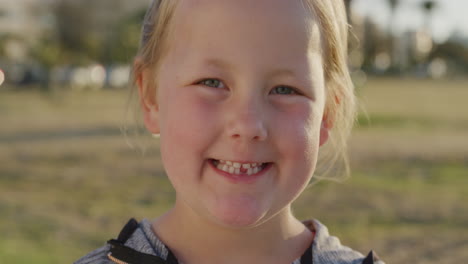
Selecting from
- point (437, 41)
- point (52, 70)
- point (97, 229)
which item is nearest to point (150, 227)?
point (97, 229)

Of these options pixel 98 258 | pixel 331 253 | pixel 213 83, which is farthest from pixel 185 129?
pixel 331 253

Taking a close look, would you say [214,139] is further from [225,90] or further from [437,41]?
[437,41]

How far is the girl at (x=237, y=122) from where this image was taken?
1.63m

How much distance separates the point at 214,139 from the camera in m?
1.64

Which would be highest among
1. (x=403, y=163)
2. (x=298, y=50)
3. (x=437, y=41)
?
(x=298, y=50)

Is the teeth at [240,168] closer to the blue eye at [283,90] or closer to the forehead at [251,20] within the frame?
the blue eye at [283,90]

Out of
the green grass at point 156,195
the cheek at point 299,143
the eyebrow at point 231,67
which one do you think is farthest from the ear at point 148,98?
the green grass at point 156,195

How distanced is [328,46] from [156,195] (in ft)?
20.5

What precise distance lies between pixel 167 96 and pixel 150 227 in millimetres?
410

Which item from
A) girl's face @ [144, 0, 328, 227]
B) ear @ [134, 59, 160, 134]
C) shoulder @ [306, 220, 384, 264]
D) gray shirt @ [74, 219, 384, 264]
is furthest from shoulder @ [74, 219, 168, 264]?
shoulder @ [306, 220, 384, 264]

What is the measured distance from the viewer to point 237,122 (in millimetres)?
1597

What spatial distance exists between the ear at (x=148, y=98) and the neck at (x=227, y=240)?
10.8 inches

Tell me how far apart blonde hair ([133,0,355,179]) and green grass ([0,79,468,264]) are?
62cm

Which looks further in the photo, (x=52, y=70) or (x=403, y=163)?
(x=52, y=70)
